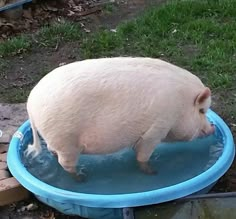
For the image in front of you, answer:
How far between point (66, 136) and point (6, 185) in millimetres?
573

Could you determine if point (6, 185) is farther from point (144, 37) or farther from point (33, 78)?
point (144, 37)

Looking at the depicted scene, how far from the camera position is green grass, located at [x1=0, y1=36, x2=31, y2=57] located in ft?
17.7

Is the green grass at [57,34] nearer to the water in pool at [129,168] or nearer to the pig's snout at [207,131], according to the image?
the water in pool at [129,168]

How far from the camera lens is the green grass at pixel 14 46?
17.7 ft

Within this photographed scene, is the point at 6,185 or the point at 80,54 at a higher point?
the point at 6,185

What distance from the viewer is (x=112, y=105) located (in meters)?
3.13

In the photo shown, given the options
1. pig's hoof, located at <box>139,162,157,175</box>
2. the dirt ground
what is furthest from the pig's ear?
the dirt ground

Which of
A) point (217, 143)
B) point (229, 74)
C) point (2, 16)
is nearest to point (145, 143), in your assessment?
point (217, 143)

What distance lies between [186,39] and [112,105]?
96.6 inches

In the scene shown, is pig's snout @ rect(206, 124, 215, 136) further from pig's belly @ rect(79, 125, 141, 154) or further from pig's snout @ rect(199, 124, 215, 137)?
pig's belly @ rect(79, 125, 141, 154)

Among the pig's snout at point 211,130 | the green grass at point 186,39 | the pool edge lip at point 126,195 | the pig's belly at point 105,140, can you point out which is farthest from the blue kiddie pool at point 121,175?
the green grass at point 186,39

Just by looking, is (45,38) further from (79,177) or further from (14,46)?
(79,177)

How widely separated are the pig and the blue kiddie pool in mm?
235

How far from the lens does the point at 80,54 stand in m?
5.32
